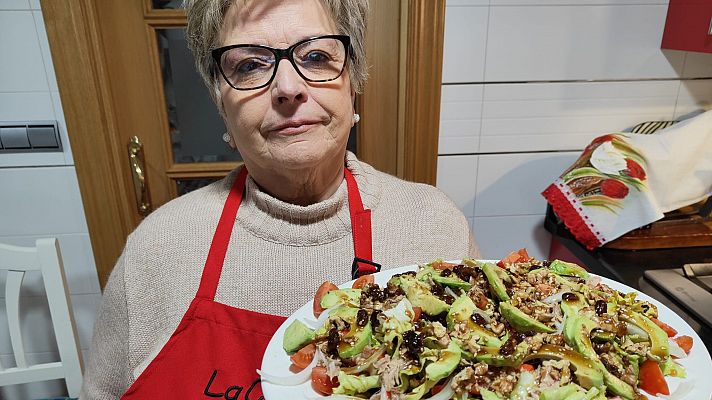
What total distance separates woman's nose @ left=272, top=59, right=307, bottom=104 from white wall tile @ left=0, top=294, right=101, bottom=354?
4.10 ft

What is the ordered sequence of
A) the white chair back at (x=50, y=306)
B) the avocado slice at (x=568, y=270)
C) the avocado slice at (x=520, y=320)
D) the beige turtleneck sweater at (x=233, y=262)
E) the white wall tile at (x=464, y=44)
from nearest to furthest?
the avocado slice at (x=520, y=320) < the avocado slice at (x=568, y=270) < the beige turtleneck sweater at (x=233, y=262) < the white chair back at (x=50, y=306) < the white wall tile at (x=464, y=44)

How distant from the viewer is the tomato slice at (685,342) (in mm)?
590

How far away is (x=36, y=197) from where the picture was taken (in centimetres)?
156

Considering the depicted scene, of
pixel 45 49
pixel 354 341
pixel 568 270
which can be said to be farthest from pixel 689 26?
pixel 45 49

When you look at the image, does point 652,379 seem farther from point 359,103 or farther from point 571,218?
point 359,103

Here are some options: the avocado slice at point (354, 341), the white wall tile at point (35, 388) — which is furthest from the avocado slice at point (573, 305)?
the white wall tile at point (35, 388)

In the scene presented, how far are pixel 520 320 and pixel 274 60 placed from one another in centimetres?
61

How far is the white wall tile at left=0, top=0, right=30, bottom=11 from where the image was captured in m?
1.37

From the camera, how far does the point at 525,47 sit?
1.53 metres

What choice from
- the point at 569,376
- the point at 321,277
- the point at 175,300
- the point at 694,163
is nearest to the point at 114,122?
the point at 175,300

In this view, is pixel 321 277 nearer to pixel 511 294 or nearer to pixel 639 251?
pixel 511 294

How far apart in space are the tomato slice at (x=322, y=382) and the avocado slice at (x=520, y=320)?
0.23 metres

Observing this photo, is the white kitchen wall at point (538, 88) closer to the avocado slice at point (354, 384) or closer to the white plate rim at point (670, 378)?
the white plate rim at point (670, 378)

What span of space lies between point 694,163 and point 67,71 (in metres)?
1.87
